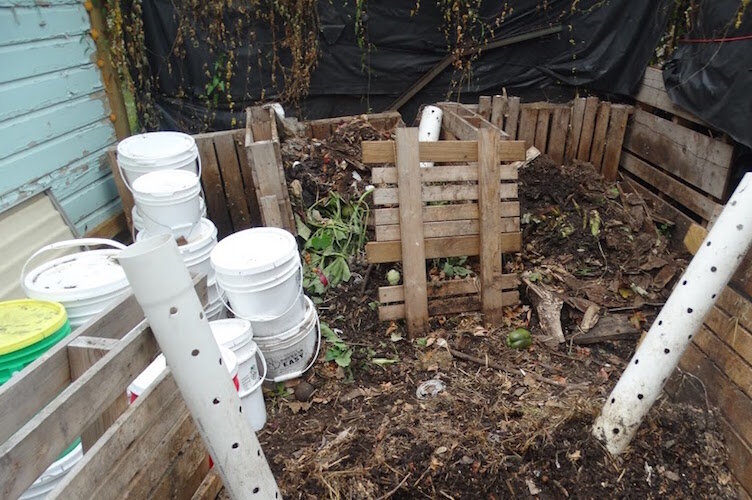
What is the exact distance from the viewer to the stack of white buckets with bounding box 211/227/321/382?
2879mm

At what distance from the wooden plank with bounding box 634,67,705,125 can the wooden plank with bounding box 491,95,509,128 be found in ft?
4.51

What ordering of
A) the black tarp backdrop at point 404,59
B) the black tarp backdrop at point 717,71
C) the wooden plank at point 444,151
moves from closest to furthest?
the wooden plank at point 444,151
the black tarp backdrop at point 717,71
the black tarp backdrop at point 404,59

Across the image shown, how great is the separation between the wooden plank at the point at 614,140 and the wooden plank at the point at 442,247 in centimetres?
226

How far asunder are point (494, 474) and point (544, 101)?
4.52m

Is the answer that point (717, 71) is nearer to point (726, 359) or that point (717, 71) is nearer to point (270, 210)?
point (726, 359)

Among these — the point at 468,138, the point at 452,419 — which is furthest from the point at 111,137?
the point at 452,419

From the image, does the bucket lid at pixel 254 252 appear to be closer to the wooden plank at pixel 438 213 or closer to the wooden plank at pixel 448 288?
the wooden plank at pixel 438 213

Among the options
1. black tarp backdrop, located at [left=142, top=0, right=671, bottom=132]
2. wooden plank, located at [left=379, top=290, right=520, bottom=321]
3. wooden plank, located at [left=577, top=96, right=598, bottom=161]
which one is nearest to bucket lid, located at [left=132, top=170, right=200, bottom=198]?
wooden plank, located at [left=379, top=290, right=520, bottom=321]

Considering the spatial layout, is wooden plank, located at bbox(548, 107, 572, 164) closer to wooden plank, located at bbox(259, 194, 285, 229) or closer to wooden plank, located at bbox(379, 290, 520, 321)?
wooden plank, located at bbox(379, 290, 520, 321)

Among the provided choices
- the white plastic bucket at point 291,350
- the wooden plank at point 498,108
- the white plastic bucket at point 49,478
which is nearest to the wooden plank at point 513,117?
the wooden plank at point 498,108

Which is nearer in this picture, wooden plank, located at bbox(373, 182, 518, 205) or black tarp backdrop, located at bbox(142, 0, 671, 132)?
wooden plank, located at bbox(373, 182, 518, 205)

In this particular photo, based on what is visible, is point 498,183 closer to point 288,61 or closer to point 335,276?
point 335,276

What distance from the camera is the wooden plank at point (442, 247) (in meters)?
3.44

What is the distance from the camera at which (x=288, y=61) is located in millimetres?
5316
